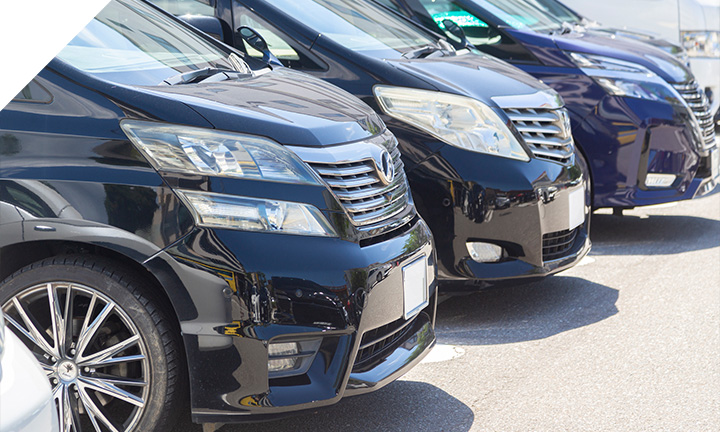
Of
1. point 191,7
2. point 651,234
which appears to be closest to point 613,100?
point 651,234

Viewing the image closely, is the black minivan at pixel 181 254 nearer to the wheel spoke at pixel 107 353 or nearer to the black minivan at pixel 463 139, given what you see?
the wheel spoke at pixel 107 353

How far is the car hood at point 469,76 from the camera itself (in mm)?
4285

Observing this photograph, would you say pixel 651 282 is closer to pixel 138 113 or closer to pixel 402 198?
pixel 402 198

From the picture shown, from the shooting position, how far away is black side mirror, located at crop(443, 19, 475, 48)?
548 centimetres

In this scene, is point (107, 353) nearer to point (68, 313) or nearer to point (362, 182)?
point (68, 313)

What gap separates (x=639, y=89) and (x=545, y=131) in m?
1.56

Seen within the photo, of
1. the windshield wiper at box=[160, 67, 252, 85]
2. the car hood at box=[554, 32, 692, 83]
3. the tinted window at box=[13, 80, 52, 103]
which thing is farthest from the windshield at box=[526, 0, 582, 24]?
the tinted window at box=[13, 80, 52, 103]

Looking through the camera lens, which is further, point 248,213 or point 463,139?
point 463,139

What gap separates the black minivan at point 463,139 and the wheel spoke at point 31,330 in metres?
1.73

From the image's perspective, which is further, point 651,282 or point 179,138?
point 651,282

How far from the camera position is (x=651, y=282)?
5020 millimetres

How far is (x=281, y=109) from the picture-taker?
2961 millimetres

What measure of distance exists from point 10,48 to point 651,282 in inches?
143

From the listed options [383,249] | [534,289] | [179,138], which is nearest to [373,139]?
[383,249]
